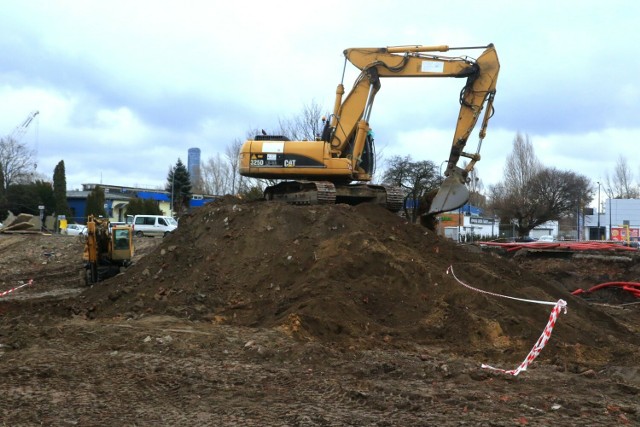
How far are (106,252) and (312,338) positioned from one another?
11635 millimetres

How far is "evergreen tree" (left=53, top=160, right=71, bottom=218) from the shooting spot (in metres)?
60.8

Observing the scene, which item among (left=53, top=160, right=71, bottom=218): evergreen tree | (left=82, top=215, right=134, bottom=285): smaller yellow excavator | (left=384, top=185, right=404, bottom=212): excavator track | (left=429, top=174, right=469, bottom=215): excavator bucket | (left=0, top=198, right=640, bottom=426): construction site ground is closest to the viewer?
(left=0, top=198, right=640, bottom=426): construction site ground

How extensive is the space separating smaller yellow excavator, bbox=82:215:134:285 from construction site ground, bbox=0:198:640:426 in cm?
477

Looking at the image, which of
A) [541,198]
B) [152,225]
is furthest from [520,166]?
[152,225]

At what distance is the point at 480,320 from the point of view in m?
9.51

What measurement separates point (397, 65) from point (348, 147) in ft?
7.51

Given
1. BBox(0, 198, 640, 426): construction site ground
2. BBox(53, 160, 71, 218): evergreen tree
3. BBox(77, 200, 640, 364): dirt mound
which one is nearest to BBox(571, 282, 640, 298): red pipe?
BBox(0, 198, 640, 426): construction site ground

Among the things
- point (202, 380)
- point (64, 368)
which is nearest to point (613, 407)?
point (202, 380)

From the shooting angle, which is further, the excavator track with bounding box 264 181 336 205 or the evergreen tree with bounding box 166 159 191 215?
the evergreen tree with bounding box 166 159 191 215

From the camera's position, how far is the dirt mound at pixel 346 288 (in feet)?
30.6

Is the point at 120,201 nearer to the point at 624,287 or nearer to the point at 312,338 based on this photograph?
the point at 624,287

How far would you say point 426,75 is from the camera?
14844mm

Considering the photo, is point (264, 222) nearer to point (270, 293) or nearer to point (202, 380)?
point (270, 293)

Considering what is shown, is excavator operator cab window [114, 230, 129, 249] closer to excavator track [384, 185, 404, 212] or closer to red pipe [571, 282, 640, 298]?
excavator track [384, 185, 404, 212]
